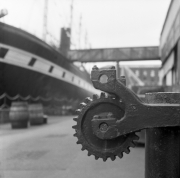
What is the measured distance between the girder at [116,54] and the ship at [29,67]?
311cm

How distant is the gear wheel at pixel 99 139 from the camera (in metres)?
1.32

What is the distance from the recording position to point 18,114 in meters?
8.55

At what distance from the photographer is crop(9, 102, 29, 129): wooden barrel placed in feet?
28.1

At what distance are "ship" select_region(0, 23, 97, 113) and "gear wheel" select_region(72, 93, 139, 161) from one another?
9889mm

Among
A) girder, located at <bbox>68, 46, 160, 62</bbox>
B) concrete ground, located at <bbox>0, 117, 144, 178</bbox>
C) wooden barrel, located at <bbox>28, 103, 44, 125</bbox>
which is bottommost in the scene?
concrete ground, located at <bbox>0, 117, 144, 178</bbox>

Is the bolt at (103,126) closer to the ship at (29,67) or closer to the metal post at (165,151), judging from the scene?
the metal post at (165,151)

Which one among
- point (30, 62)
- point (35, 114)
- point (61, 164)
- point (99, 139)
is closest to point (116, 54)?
point (30, 62)

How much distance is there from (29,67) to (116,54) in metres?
10.6

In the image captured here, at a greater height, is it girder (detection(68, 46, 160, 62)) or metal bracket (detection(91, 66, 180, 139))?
girder (detection(68, 46, 160, 62))

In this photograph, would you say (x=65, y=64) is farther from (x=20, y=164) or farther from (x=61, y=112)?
(x=20, y=164)

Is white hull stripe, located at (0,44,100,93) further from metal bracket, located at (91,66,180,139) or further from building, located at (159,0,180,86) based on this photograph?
metal bracket, located at (91,66,180,139)

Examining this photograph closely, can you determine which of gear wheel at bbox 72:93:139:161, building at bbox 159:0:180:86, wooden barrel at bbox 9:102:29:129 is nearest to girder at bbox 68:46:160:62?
building at bbox 159:0:180:86

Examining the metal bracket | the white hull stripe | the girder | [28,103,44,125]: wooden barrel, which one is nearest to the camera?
the metal bracket

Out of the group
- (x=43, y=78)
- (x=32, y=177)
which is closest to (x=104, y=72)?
(x=32, y=177)
